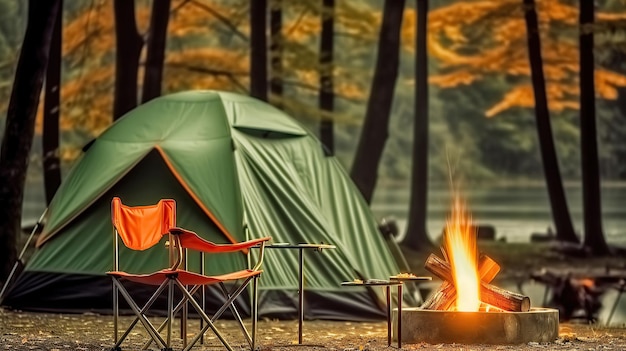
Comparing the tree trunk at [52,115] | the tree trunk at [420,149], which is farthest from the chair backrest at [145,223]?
A: the tree trunk at [420,149]

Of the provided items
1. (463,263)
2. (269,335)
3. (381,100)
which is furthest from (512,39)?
(463,263)

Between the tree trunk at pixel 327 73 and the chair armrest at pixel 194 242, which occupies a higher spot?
the tree trunk at pixel 327 73

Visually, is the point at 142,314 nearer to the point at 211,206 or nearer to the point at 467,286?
the point at 467,286

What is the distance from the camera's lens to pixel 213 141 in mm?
10508

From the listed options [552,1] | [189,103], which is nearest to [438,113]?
[552,1]

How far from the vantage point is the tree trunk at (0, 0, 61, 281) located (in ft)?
39.1

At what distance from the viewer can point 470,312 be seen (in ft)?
26.3

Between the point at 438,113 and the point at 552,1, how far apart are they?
38.2m

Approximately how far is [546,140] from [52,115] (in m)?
7.34

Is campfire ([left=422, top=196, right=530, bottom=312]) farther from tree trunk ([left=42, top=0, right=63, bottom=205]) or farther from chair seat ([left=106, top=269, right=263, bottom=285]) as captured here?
tree trunk ([left=42, top=0, right=63, bottom=205])

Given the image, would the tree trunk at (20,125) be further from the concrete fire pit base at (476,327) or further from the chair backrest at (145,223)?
the concrete fire pit base at (476,327)

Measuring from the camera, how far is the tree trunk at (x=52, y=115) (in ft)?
59.0

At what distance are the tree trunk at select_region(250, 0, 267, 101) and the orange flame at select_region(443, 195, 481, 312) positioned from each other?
32.6ft

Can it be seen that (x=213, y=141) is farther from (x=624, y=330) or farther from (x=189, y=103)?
(x=624, y=330)
